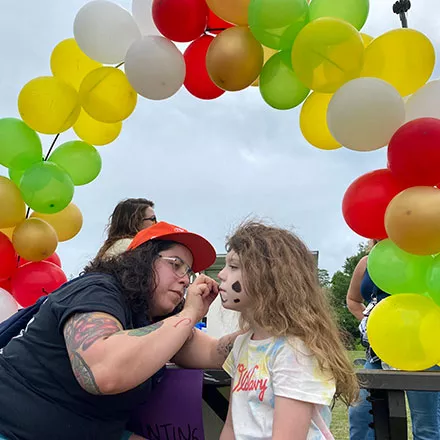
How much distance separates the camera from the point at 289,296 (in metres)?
1.68

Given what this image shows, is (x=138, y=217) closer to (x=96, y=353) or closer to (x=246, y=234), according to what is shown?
(x=246, y=234)

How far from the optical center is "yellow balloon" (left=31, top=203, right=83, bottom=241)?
10.9 ft

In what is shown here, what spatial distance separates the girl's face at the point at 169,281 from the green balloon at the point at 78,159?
150cm

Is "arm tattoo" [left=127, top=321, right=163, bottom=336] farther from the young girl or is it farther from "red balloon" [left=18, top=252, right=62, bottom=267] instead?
"red balloon" [left=18, top=252, right=62, bottom=267]

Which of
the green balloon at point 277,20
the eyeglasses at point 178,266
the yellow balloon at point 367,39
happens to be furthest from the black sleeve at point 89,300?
the yellow balloon at point 367,39

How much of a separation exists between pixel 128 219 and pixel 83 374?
6.25 feet

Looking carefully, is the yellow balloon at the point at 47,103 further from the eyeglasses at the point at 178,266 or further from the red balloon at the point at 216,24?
the eyeglasses at the point at 178,266

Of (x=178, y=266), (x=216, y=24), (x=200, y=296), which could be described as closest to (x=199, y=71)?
(x=216, y=24)

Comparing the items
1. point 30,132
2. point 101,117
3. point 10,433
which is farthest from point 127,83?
point 10,433

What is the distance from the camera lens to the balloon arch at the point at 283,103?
1888 millimetres

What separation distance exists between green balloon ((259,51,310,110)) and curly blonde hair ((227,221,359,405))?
787mm

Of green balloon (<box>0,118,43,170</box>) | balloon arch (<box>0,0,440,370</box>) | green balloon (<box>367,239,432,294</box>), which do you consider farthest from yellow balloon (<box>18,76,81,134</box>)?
green balloon (<box>367,239,432,294</box>)

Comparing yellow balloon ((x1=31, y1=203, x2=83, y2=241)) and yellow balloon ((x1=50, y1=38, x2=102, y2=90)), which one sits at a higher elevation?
yellow balloon ((x1=50, y1=38, x2=102, y2=90))

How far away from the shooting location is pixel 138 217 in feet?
10.8
